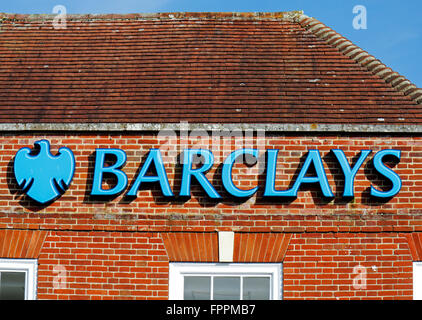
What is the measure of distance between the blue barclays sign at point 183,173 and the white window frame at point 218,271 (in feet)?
3.40

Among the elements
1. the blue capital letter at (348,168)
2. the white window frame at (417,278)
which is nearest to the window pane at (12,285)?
the blue capital letter at (348,168)

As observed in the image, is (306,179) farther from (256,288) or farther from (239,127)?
(256,288)

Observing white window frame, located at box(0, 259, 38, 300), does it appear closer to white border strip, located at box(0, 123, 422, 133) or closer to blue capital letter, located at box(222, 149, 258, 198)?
white border strip, located at box(0, 123, 422, 133)

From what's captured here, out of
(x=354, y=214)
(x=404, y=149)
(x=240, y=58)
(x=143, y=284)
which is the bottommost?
(x=143, y=284)

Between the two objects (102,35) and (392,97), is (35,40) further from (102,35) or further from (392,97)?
(392,97)

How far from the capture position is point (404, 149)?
8578 mm

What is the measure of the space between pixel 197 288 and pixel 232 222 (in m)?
1.12

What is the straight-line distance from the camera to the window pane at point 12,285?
8602 millimetres

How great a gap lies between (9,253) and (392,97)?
6789 mm

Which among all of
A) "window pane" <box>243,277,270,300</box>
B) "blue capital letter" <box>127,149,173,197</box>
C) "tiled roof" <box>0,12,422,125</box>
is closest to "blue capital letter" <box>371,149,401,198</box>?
"tiled roof" <box>0,12,422,125</box>

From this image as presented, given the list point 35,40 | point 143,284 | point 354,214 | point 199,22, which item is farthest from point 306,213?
point 35,40

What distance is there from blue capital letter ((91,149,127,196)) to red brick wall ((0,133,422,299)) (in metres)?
0.15

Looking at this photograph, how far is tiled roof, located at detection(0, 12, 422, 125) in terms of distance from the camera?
9.45 meters

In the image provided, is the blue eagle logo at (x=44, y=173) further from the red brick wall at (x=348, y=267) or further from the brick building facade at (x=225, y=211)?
the red brick wall at (x=348, y=267)
